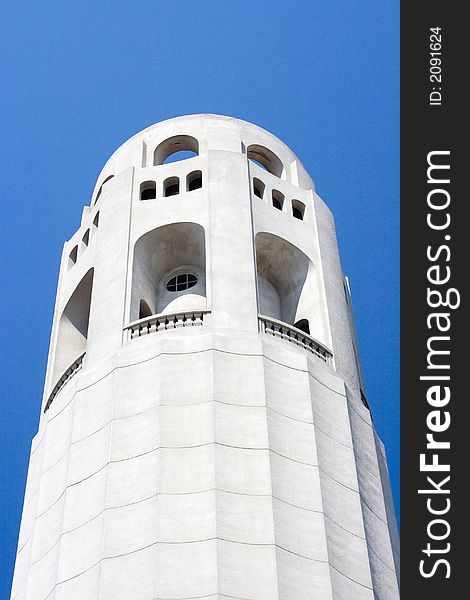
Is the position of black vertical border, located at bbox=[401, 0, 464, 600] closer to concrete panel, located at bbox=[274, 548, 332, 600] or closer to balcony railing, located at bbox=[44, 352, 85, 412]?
concrete panel, located at bbox=[274, 548, 332, 600]

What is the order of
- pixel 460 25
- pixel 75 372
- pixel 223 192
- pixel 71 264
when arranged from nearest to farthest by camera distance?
1. pixel 460 25
2. pixel 75 372
3. pixel 223 192
4. pixel 71 264

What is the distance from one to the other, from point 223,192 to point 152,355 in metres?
9.08

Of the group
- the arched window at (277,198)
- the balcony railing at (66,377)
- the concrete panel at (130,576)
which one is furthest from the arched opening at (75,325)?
the concrete panel at (130,576)

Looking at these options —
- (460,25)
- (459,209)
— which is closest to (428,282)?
(459,209)

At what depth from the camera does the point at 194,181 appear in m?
45.8

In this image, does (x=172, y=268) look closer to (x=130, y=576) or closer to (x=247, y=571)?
(x=130, y=576)

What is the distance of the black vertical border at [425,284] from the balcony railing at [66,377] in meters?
13.7

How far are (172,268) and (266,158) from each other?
8.22 metres

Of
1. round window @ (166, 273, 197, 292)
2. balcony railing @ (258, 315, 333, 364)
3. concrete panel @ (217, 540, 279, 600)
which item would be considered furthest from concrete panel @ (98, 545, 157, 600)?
round window @ (166, 273, 197, 292)

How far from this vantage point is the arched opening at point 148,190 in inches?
1778

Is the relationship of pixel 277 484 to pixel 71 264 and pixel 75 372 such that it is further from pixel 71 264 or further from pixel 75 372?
pixel 71 264

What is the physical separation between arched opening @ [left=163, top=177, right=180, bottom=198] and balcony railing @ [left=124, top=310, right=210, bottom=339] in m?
7.36

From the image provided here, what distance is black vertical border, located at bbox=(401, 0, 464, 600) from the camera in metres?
27.3

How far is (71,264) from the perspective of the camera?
46938mm
